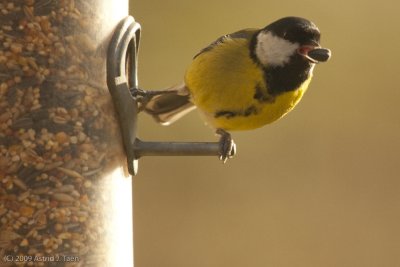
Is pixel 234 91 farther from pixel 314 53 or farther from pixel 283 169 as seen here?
pixel 283 169

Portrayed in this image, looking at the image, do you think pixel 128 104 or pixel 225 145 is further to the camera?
pixel 225 145

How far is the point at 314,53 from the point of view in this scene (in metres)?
3.37

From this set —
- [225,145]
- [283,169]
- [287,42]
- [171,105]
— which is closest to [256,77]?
[287,42]

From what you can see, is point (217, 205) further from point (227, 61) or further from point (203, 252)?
point (227, 61)

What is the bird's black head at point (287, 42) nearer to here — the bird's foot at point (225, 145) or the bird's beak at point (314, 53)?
the bird's beak at point (314, 53)

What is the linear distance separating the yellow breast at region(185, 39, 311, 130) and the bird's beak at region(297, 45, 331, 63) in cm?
16

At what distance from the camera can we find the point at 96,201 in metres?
2.96

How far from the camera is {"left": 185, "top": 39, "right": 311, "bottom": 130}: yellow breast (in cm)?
355

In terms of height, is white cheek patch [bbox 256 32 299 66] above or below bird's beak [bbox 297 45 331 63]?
below

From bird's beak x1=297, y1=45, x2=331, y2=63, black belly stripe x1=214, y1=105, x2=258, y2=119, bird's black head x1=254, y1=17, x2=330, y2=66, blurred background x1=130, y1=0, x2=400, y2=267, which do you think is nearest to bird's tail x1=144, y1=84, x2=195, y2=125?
black belly stripe x1=214, y1=105, x2=258, y2=119

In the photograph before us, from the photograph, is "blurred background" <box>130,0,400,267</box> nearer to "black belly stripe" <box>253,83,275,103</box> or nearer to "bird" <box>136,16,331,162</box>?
"bird" <box>136,16,331,162</box>

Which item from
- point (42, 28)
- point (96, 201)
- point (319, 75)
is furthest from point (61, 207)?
point (319, 75)

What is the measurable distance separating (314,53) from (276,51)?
9.3 inches

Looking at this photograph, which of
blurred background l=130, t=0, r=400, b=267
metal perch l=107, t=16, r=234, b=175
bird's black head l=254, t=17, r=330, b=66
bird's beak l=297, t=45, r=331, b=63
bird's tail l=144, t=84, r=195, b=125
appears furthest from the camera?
blurred background l=130, t=0, r=400, b=267
